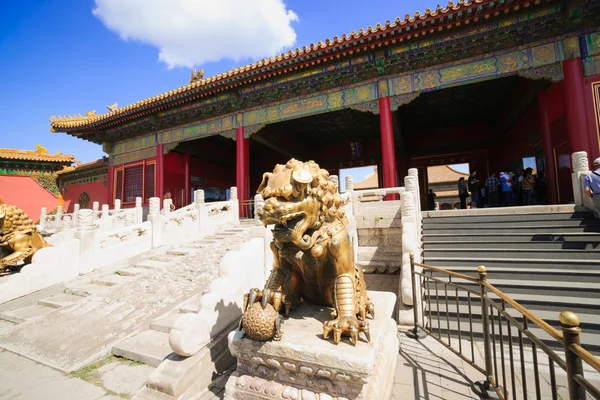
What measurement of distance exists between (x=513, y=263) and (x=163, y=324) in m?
5.33

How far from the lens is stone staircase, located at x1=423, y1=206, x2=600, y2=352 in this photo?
11.8ft

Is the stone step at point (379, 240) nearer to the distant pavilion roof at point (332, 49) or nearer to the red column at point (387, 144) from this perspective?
the red column at point (387, 144)

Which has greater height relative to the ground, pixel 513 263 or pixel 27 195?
pixel 27 195

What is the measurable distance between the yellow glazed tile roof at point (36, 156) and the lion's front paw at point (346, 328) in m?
20.6

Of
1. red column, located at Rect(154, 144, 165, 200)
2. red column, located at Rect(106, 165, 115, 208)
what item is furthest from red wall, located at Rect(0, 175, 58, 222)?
red column, located at Rect(154, 144, 165, 200)

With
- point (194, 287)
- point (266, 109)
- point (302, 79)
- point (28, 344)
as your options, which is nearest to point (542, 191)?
point (302, 79)

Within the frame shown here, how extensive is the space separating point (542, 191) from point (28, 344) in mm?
11733

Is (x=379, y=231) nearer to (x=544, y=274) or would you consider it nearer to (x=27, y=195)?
(x=544, y=274)

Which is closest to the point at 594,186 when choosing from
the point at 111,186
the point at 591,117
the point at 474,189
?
the point at 591,117

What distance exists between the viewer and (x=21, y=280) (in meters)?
5.09

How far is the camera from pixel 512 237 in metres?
5.27

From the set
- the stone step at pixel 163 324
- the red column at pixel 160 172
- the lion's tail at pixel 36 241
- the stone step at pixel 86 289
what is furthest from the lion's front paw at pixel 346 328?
the red column at pixel 160 172

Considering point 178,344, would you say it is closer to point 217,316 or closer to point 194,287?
point 217,316

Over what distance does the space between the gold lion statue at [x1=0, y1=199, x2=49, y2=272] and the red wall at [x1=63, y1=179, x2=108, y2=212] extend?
988 centimetres
